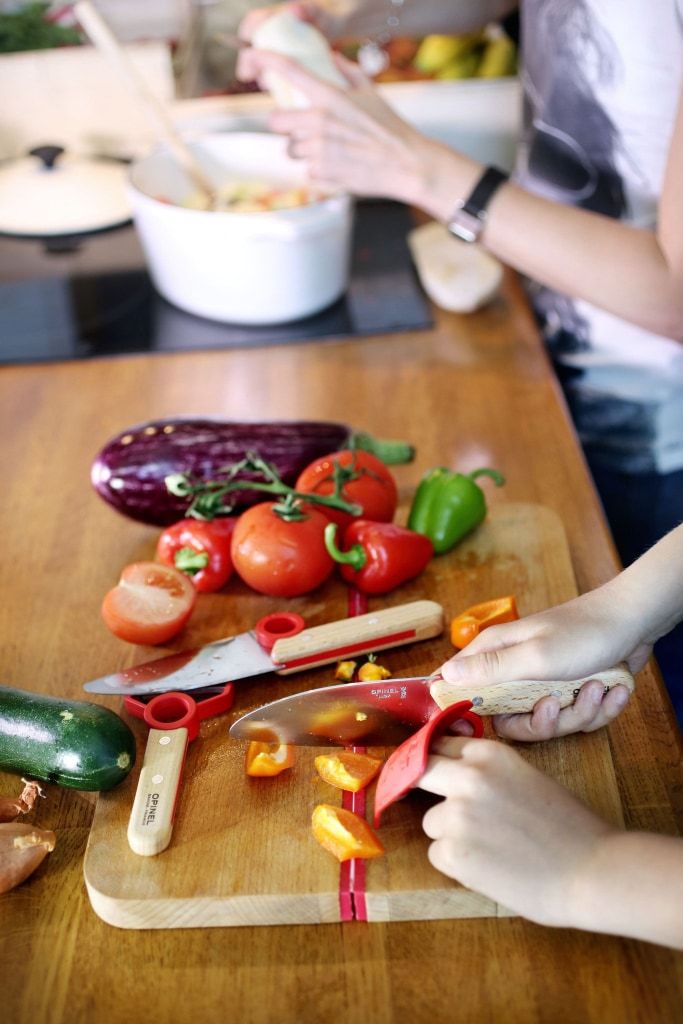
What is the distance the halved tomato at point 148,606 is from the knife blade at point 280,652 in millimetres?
35

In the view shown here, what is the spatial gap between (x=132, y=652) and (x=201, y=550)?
0.45ft

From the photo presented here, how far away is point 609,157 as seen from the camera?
1592mm

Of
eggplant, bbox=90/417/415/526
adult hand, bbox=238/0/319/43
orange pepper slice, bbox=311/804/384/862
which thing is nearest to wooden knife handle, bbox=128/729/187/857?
orange pepper slice, bbox=311/804/384/862

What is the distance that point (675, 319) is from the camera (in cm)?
140

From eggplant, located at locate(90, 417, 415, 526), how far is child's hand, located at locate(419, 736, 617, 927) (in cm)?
51

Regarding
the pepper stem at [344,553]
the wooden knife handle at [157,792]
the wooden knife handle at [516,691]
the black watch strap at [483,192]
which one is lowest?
the wooden knife handle at [157,792]

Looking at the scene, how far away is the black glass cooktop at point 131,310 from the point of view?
1.71 m

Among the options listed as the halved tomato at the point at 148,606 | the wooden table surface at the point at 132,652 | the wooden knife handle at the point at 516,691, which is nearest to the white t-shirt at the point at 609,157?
the wooden table surface at the point at 132,652

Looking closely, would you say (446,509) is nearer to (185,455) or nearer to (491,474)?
(491,474)

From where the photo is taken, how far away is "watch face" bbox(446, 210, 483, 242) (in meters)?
1.51

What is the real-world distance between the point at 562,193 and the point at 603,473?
488 millimetres

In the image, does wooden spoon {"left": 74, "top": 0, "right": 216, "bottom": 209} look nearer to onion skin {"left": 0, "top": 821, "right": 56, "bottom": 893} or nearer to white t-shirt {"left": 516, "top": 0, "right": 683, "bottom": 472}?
white t-shirt {"left": 516, "top": 0, "right": 683, "bottom": 472}

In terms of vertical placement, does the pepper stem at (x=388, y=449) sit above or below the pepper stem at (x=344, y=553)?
below

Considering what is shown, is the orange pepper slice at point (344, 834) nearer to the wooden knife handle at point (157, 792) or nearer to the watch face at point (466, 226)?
the wooden knife handle at point (157, 792)
